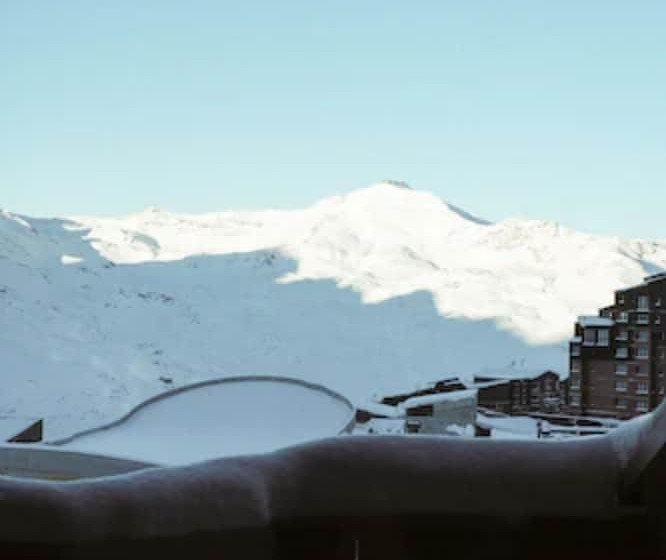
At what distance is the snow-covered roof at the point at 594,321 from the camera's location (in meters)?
5.76

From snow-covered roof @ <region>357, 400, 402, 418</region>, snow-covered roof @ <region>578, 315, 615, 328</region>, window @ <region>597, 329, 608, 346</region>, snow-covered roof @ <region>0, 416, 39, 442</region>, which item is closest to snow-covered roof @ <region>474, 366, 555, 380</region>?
snow-covered roof @ <region>357, 400, 402, 418</region>

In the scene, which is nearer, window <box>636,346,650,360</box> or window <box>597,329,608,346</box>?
window <box>636,346,650,360</box>

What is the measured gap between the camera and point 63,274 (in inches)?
657

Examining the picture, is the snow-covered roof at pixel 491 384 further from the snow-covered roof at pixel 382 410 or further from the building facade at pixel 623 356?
the building facade at pixel 623 356

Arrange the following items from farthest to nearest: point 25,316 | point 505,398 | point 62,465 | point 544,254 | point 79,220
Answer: point 79,220, point 544,254, point 25,316, point 505,398, point 62,465

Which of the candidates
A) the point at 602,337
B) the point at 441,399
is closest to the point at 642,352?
the point at 602,337

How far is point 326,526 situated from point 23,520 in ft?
0.66

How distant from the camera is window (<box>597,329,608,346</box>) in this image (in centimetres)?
557

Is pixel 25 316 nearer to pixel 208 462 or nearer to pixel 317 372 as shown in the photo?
pixel 317 372

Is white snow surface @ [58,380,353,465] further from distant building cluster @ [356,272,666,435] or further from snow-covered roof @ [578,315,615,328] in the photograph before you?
snow-covered roof @ [578,315,615,328]

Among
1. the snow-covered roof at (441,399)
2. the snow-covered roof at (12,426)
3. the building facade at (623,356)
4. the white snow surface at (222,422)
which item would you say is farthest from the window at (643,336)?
the snow-covered roof at (12,426)

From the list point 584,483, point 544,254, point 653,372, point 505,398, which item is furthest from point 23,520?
point 544,254

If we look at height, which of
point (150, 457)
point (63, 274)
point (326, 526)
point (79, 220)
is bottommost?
point (150, 457)

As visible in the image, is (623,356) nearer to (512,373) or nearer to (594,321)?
(594,321)
